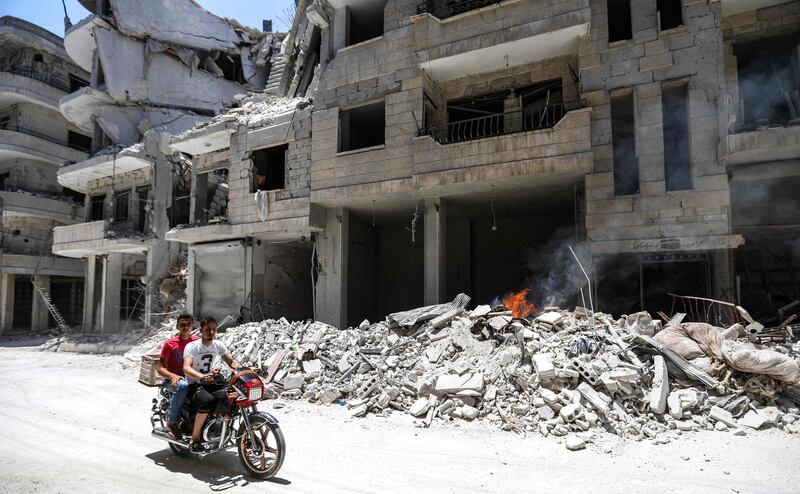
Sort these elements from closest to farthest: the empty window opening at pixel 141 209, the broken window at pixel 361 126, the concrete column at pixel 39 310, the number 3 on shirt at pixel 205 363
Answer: the number 3 on shirt at pixel 205 363 → the broken window at pixel 361 126 → the empty window opening at pixel 141 209 → the concrete column at pixel 39 310

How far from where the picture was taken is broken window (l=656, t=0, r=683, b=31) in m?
11.1

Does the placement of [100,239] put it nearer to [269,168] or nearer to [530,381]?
[269,168]

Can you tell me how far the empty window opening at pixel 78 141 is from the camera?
103 feet

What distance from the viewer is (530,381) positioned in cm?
753

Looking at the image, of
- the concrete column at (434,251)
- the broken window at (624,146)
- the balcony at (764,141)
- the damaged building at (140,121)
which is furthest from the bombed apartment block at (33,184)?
the balcony at (764,141)

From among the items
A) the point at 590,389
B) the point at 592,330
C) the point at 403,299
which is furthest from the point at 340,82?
the point at 590,389

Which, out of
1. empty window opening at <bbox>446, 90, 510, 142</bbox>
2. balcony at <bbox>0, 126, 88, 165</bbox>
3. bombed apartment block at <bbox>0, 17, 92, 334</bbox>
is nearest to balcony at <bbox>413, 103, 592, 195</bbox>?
empty window opening at <bbox>446, 90, 510, 142</bbox>

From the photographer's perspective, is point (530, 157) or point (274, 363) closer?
point (274, 363)

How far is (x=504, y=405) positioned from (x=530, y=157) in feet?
22.1

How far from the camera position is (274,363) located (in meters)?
10.5

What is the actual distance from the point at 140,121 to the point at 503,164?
79.5 ft

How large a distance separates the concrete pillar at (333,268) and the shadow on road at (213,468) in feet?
29.7

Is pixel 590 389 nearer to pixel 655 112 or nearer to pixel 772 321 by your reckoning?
pixel 772 321

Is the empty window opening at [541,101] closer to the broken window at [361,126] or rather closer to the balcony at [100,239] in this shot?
the broken window at [361,126]
